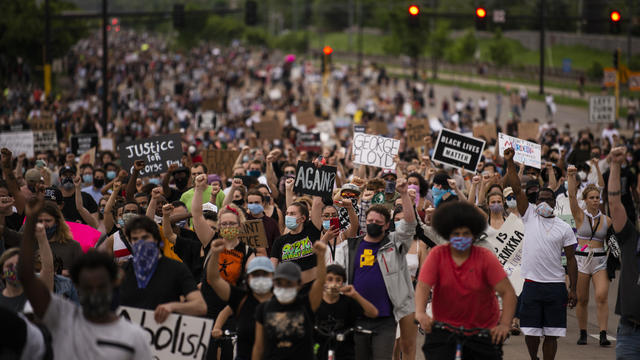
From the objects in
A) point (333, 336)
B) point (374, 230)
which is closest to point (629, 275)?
point (374, 230)

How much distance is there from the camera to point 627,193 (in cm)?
1716

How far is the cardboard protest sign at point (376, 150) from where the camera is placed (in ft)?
49.1

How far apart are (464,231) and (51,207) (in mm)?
3639

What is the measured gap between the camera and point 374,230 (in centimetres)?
858

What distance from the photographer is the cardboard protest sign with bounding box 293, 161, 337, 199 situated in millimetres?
11523

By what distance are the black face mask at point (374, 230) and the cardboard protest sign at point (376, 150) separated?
6.37m

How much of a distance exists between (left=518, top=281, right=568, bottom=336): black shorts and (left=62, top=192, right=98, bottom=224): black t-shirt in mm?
5254

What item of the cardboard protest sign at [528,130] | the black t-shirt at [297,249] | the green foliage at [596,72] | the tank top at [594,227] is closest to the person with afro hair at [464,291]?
the black t-shirt at [297,249]

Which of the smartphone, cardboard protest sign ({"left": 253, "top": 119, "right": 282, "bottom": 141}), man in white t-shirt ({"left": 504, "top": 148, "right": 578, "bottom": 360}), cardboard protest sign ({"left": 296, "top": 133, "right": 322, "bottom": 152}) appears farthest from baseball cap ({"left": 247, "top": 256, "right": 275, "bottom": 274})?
cardboard protest sign ({"left": 253, "top": 119, "right": 282, "bottom": 141})

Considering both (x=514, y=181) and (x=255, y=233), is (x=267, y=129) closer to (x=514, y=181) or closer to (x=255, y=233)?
(x=255, y=233)

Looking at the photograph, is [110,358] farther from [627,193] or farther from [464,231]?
[627,193]

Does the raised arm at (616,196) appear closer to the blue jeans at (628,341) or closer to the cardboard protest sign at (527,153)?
the blue jeans at (628,341)

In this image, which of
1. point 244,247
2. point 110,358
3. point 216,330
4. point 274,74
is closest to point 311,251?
point 244,247

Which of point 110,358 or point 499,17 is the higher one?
point 499,17
